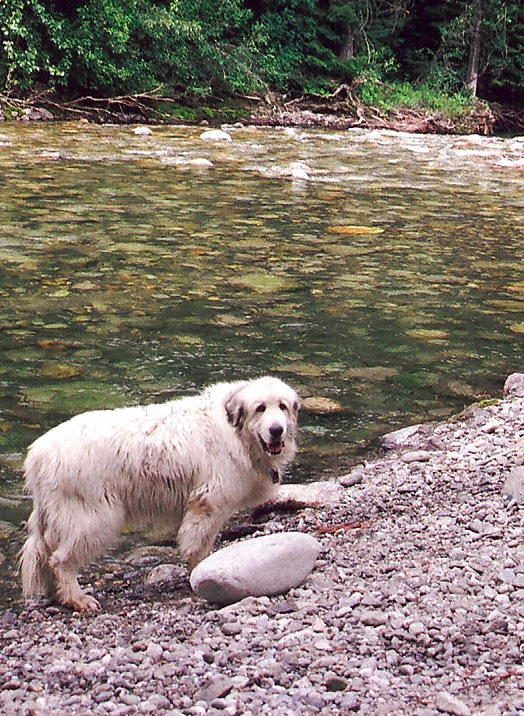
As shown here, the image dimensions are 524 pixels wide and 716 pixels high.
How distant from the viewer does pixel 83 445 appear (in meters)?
3.60

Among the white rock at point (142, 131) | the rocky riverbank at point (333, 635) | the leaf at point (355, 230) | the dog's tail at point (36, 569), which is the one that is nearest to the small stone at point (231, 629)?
the rocky riverbank at point (333, 635)

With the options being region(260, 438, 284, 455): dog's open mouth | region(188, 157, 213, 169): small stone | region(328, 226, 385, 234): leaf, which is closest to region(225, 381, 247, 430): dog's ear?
region(260, 438, 284, 455): dog's open mouth

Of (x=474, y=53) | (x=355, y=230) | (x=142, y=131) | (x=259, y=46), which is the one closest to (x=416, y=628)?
(x=355, y=230)

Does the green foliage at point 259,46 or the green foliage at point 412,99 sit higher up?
the green foliage at point 259,46

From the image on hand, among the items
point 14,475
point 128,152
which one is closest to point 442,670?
point 14,475

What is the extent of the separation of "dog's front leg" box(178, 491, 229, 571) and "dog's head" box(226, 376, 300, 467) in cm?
33

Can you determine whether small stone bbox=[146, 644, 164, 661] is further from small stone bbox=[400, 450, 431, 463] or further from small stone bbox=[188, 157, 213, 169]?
small stone bbox=[188, 157, 213, 169]

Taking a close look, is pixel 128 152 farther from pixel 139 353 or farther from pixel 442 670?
pixel 442 670

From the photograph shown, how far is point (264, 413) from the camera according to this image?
3.81 meters

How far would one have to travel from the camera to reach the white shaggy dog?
355 centimetres

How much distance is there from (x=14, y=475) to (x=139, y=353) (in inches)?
76.2

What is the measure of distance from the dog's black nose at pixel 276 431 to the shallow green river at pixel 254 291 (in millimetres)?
1103

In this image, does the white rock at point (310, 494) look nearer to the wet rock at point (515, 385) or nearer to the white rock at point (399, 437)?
the white rock at point (399, 437)

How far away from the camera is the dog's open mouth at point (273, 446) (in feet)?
12.5
